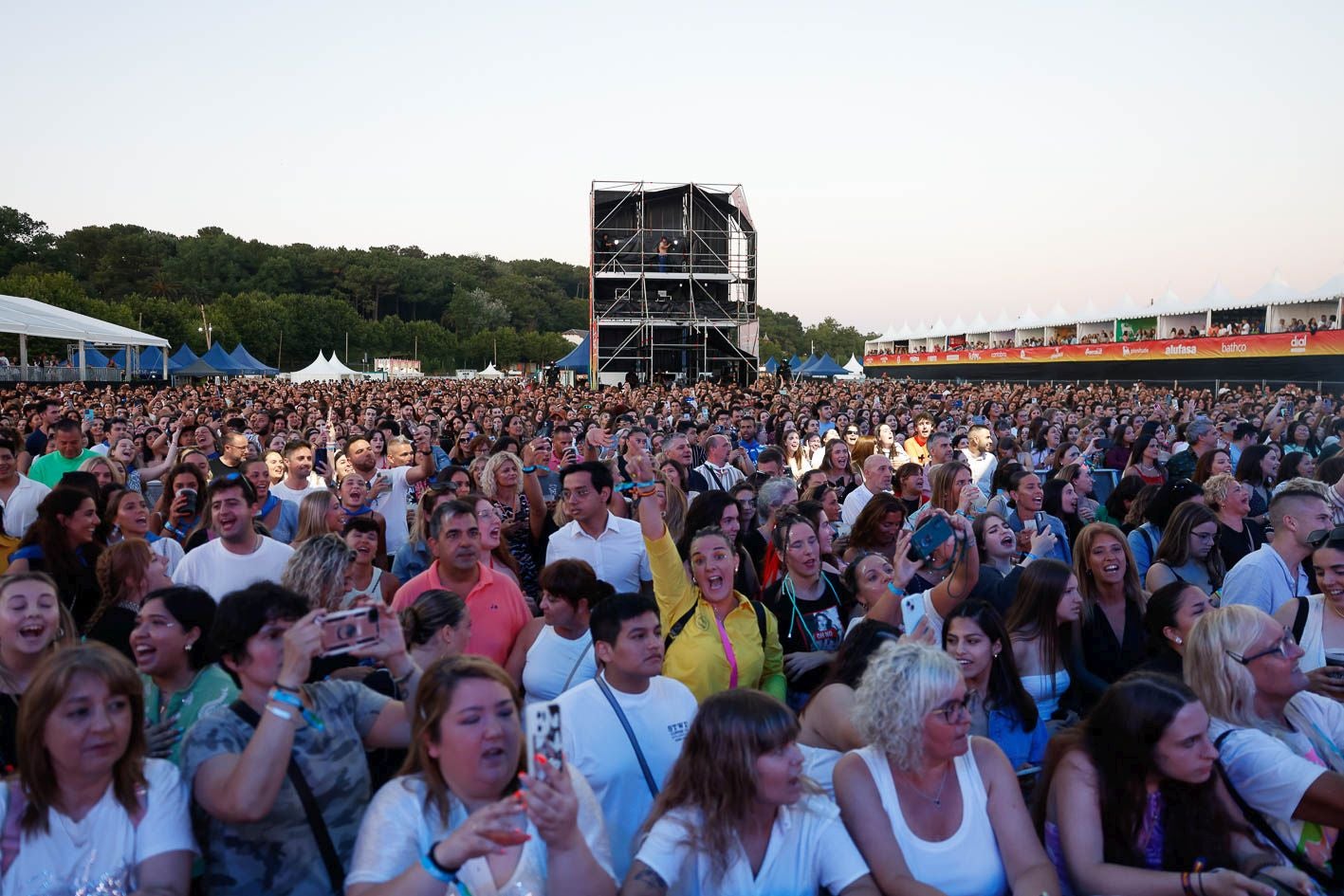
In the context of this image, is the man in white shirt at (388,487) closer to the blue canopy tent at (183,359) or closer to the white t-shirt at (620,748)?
the white t-shirt at (620,748)

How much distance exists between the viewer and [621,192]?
127 ft

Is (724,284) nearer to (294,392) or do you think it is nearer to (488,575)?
(294,392)

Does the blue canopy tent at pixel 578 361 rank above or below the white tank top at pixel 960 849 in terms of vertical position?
above

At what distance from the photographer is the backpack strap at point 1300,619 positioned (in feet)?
13.8

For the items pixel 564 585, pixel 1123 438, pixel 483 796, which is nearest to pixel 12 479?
pixel 564 585

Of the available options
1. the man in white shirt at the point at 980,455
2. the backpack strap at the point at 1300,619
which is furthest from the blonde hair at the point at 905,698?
the man in white shirt at the point at 980,455

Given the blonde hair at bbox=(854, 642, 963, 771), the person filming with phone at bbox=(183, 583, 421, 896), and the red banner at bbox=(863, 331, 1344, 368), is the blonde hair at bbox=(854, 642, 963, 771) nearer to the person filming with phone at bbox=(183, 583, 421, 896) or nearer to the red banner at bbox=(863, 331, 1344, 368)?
the person filming with phone at bbox=(183, 583, 421, 896)

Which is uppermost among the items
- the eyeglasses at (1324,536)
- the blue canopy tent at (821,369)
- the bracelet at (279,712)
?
the blue canopy tent at (821,369)

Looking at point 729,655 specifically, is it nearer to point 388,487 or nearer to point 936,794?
point 936,794

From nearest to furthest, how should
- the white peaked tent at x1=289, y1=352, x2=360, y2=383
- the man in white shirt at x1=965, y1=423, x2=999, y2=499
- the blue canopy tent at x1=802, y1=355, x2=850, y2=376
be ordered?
1. the man in white shirt at x1=965, y1=423, x2=999, y2=499
2. the blue canopy tent at x1=802, y1=355, x2=850, y2=376
3. the white peaked tent at x1=289, y1=352, x2=360, y2=383

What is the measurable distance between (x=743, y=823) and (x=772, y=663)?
5.01 ft

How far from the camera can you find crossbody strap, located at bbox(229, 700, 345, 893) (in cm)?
271

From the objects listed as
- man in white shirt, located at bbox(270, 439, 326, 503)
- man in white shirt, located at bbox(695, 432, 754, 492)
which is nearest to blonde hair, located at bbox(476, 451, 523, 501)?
man in white shirt, located at bbox(270, 439, 326, 503)

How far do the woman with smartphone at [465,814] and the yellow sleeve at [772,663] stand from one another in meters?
1.54
